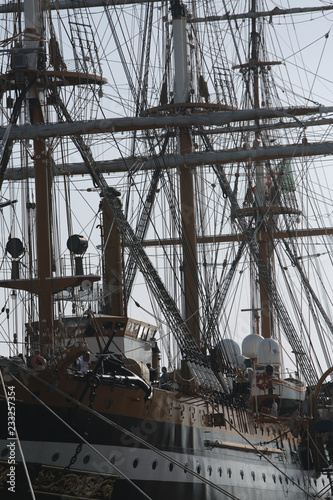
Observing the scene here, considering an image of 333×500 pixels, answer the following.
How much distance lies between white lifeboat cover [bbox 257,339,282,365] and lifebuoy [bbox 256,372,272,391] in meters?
2.86

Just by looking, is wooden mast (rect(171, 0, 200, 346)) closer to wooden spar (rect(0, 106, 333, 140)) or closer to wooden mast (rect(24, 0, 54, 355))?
wooden spar (rect(0, 106, 333, 140))

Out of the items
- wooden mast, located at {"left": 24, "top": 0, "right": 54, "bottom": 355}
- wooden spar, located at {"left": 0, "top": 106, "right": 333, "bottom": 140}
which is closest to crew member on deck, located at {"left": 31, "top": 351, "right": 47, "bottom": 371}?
wooden mast, located at {"left": 24, "top": 0, "right": 54, "bottom": 355}

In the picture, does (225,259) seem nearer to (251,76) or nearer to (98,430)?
(251,76)

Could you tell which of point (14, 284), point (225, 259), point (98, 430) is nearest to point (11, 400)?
point (98, 430)

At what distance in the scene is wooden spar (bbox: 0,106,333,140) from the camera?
36000mm

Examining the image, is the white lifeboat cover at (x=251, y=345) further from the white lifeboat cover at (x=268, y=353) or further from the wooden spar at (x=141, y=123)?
the wooden spar at (x=141, y=123)

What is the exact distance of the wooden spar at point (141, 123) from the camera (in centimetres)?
3600

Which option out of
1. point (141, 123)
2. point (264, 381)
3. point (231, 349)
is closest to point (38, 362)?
point (141, 123)

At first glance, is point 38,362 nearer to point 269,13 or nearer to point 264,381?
point 264,381

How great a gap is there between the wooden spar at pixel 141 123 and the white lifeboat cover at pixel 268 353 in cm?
967

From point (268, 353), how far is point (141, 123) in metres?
11.4

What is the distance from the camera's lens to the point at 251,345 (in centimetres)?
4722

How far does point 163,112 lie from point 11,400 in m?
24.0

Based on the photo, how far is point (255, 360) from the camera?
160 ft
